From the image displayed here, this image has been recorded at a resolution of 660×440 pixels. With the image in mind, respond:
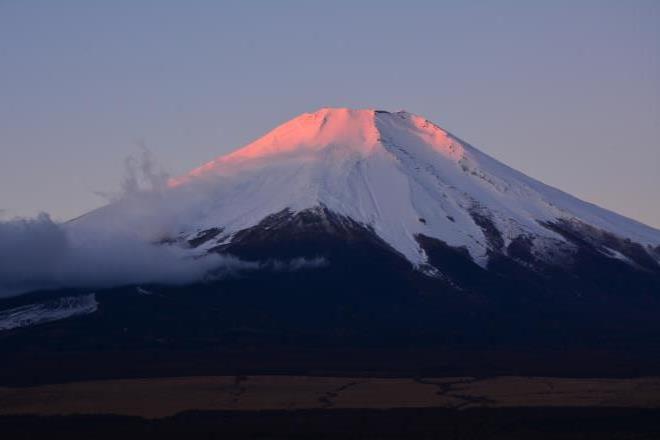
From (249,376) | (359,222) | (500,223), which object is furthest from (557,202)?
(249,376)

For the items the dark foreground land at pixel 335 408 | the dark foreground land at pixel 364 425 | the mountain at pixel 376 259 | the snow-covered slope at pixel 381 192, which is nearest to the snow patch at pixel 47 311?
the mountain at pixel 376 259

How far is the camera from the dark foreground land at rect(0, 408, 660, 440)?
220 ft

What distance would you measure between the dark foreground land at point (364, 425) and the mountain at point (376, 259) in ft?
74.7

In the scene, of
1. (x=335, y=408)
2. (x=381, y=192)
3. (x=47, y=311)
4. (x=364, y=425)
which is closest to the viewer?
(x=364, y=425)

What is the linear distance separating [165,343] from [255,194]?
47.9 metres

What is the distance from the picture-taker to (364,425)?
70250 millimetres

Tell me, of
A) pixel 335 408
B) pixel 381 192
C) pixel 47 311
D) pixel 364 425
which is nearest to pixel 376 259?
pixel 381 192

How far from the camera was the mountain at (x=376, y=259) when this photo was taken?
113 meters

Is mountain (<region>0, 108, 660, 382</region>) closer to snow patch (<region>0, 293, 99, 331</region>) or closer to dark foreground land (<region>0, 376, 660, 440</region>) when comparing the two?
snow patch (<region>0, 293, 99, 331</region>)

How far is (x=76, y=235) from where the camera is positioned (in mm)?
149250

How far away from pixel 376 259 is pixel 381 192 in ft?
59.7

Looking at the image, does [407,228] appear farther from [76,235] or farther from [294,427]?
[294,427]

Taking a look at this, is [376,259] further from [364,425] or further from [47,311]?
[364,425]

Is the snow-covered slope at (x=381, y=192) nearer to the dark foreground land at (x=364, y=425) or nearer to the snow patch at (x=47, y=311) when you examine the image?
the snow patch at (x=47, y=311)
